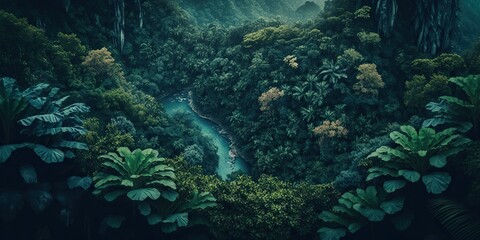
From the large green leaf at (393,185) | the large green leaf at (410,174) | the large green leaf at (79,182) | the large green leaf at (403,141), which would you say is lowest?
the large green leaf at (79,182)

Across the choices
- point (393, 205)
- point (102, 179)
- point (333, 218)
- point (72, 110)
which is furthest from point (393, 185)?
point (72, 110)

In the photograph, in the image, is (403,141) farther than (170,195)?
Yes

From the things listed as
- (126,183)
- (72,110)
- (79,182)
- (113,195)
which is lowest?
(113,195)

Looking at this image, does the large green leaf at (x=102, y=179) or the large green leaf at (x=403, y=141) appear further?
the large green leaf at (x=403, y=141)

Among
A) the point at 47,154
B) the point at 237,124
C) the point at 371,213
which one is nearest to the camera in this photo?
the point at 47,154

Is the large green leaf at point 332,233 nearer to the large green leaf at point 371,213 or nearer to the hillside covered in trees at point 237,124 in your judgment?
the hillside covered in trees at point 237,124

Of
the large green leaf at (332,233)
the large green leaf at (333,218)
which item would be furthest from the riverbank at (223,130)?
the large green leaf at (332,233)

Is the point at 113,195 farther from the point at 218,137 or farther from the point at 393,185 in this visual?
the point at 218,137
